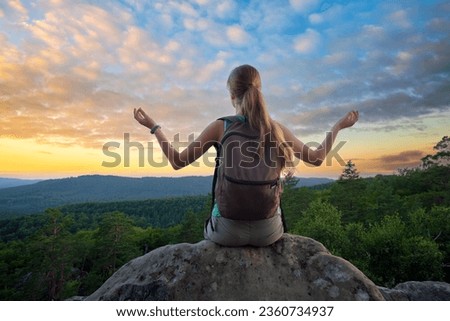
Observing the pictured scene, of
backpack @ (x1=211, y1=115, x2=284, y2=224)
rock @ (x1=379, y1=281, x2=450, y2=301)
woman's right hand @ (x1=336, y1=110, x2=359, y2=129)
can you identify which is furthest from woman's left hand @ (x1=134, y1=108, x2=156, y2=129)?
rock @ (x1=379, y1=281, x2=450, y2=301)

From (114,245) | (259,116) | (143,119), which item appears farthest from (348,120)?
(114,245)

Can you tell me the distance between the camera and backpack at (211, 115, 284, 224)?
10.3ft

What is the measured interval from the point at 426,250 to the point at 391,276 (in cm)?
435

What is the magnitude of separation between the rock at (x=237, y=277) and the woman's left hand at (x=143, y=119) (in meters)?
1.67

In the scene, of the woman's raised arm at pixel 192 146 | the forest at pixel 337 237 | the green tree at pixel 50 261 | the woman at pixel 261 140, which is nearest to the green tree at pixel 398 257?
the forest at pixel 337 237

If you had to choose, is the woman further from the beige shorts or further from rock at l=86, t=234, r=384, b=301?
rock at l=86, t=234, r=384, b=301

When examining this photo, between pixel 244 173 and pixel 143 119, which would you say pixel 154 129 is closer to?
pixel 143 119

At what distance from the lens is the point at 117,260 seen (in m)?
51.5

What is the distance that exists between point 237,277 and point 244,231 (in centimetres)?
61

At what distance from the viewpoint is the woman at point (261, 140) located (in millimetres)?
3176

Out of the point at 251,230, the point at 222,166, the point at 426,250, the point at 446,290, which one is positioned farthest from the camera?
the point at 426,250
